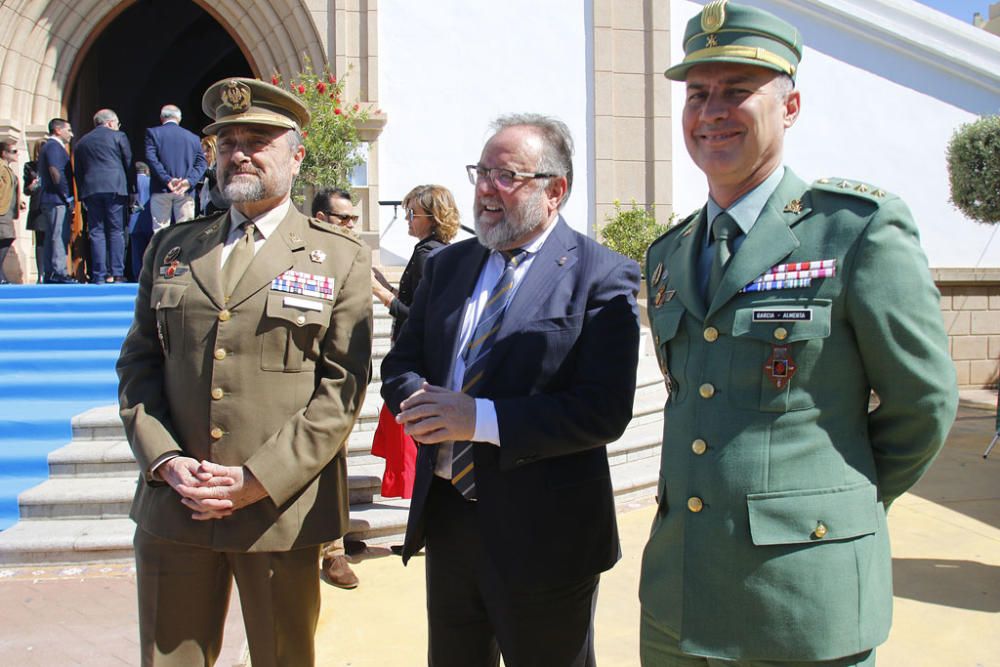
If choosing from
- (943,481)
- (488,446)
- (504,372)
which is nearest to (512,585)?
(488,446)

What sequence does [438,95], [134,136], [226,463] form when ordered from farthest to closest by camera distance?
[134,136] → [438,95] → [226,463]

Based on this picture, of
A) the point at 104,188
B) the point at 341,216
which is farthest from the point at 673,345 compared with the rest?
the point at 104,188

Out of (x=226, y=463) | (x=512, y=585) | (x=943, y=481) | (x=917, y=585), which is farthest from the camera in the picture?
(x=943, y=481)

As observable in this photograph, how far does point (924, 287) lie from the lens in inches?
66.6

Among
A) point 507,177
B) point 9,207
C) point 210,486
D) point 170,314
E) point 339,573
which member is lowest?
point 339,573

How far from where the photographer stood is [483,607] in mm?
2277

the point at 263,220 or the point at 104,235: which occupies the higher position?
the point at 104,235

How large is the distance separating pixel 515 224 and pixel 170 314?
1.09 meters

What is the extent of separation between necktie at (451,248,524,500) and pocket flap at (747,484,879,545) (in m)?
0.77

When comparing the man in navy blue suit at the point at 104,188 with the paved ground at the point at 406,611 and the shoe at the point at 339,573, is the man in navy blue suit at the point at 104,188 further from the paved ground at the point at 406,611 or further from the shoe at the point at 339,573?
the shoe at the point at 339,573

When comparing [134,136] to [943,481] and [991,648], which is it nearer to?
[943,481]

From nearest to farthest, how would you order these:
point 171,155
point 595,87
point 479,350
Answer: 1. point 479,350
2. point 171,155
3. point 595,87

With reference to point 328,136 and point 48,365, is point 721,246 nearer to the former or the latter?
point 48,365

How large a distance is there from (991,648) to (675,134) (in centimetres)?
820
